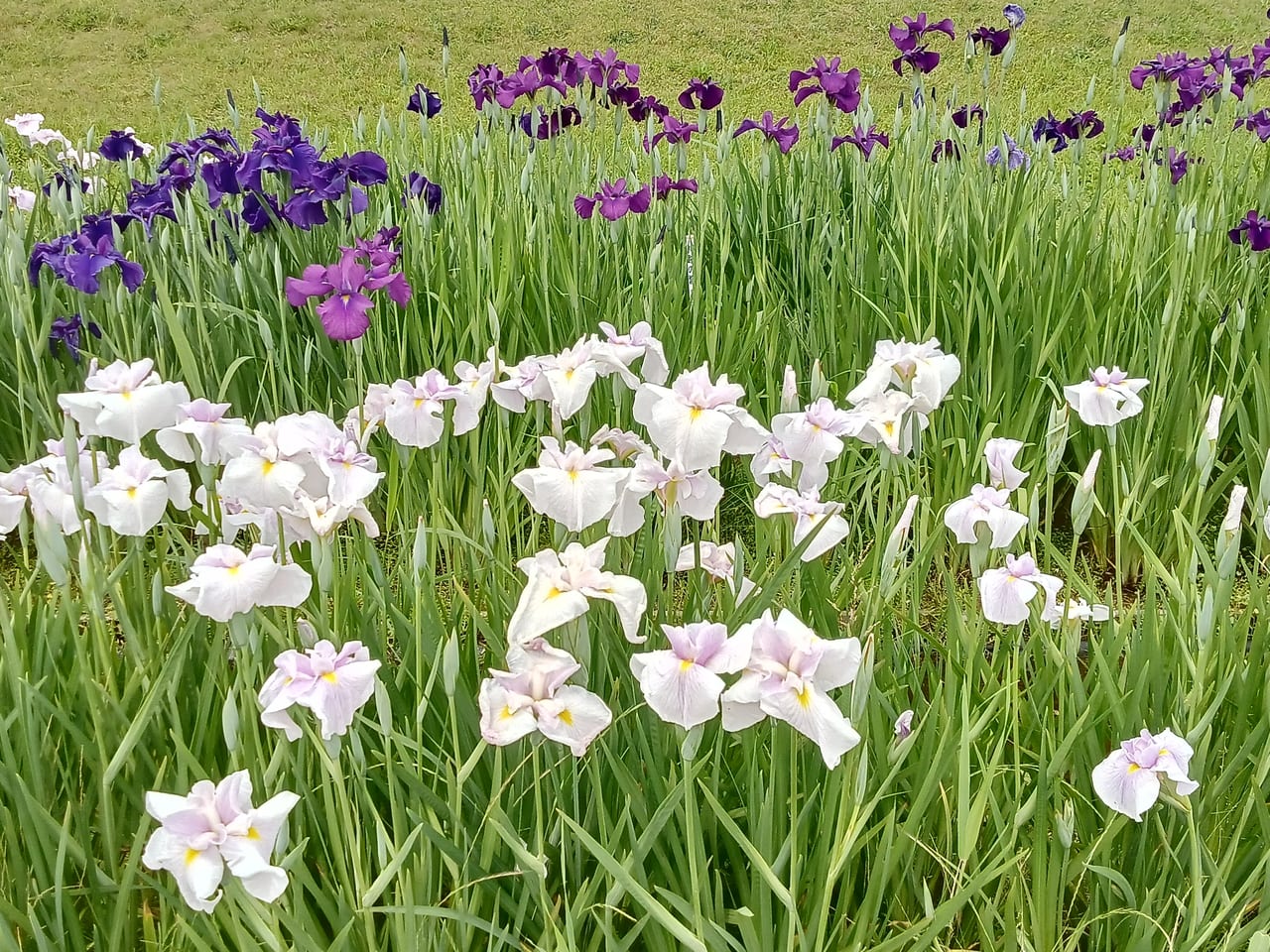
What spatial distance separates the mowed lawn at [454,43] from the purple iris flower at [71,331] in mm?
7335

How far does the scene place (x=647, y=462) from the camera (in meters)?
1.30

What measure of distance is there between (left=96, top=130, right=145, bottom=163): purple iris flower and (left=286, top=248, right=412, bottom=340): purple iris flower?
1.75 m

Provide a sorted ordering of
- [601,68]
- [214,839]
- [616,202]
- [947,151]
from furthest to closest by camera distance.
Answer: [947,151]
[601,68]
[616,202]
[214,839]

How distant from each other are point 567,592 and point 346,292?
102 centimetres

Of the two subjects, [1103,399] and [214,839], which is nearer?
[214,839]

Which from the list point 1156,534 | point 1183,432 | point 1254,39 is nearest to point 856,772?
point 1156,534

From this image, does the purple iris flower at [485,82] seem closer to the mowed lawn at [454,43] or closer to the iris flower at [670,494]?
the iris flower at [670,494]

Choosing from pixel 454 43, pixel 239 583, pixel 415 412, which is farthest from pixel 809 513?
pixel 454 43

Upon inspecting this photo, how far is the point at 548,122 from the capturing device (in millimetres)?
3898

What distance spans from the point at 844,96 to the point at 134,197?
2332 millimetres

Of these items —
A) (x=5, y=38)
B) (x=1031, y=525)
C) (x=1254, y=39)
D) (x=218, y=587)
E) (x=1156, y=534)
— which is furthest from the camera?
(x=5, y=38)

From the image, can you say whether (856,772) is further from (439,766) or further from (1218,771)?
(1218,771)

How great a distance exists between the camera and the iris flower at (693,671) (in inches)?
41.1

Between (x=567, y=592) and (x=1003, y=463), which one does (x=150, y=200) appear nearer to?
(x=567, y=592)
